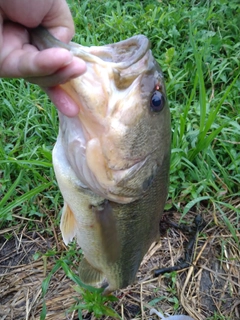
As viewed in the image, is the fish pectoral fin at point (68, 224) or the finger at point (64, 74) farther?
the fish pectoral fin at point (68, 224)

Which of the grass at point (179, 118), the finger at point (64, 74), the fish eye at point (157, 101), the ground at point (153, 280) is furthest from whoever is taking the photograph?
the grass at point (179, 118)

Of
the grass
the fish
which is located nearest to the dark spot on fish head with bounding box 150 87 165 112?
the fish

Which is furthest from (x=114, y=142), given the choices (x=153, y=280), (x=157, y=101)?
(x=153, y=280)

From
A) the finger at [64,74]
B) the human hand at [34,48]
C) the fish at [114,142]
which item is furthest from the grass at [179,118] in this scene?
the finger at [64,74]

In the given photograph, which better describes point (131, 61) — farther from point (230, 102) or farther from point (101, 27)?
point (101, 27)

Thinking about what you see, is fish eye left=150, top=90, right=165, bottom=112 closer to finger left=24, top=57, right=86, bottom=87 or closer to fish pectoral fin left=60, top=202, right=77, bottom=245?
finger left=24, top=57, right=86, bottom=87

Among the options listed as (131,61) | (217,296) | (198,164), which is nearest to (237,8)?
(198,164)

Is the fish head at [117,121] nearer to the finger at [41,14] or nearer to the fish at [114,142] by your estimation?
the fish at [114,142]

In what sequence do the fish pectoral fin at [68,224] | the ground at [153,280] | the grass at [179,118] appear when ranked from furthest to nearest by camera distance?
1. the grass at [179,118]
2. the ground at [153,280]
3. the fish pectoral fin at [68,224]
